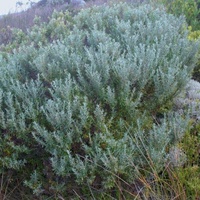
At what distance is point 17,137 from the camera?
8.98 ft

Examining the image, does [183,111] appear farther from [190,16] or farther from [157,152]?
[190,16]

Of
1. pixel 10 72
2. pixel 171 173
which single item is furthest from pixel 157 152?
pixel 10 72

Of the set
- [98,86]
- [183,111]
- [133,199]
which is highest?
[98,86]

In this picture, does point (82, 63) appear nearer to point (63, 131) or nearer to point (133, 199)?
point (63, 131)

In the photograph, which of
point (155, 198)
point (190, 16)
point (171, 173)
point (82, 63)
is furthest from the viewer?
point (190, 16)

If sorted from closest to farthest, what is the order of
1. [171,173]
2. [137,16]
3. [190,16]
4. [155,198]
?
[155,198] < [171,173] < [137,16] < [190,16]

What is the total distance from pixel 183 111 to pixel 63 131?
1.36 meters

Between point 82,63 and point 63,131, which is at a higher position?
point 82,63

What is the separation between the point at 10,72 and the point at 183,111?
75.9 inches

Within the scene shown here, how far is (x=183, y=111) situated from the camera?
331cm

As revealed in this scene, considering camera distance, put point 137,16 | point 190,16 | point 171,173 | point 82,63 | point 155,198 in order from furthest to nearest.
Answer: point 190,16 → point 137,16 → point 82,63 → point 171,173 → point 155,198

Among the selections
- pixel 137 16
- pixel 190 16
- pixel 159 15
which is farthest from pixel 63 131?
pixel 190 16

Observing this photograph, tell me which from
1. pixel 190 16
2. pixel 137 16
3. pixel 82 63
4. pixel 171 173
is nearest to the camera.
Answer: pixel 171 173

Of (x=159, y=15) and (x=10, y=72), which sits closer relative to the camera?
(x=10, y=72)
